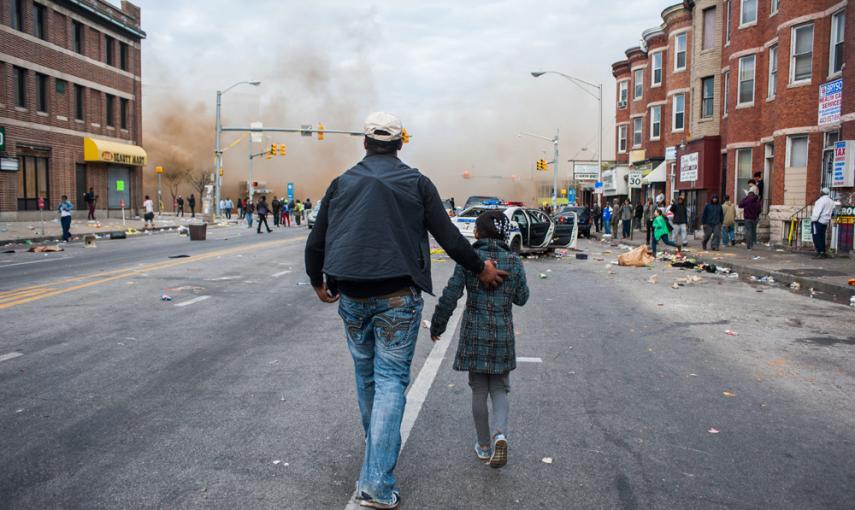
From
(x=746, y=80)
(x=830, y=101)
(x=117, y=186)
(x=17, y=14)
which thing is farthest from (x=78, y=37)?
(x=830, y=101)

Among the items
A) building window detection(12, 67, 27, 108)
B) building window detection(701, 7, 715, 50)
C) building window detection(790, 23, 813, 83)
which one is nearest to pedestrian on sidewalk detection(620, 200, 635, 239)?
building window detection(701, 7, 715, 50)

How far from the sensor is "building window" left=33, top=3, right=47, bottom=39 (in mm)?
35219

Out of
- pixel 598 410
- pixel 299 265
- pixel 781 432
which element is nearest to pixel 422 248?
pixel 598 410

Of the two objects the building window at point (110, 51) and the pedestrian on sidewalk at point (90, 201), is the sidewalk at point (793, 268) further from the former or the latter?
the building window at point (110, 51)

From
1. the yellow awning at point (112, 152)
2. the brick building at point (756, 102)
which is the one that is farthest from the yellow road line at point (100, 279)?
the yellow awning at point (112, 152)

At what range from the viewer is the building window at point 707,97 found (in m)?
31.6

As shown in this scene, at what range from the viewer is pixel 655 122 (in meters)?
41.2

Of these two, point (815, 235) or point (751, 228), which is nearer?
point (815, 235)

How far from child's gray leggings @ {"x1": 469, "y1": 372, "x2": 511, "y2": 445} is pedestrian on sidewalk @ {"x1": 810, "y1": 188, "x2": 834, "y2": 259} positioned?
15.7 metres

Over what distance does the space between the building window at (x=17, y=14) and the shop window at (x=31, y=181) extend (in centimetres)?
607

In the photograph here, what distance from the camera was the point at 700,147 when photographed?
104 ft

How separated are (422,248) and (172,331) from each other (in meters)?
5.41

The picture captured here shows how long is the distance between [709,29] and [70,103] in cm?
3165

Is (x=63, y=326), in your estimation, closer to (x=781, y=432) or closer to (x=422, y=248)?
(x=422, y=248)
